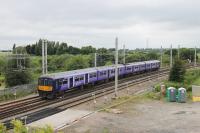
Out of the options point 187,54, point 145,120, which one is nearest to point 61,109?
point 145,120

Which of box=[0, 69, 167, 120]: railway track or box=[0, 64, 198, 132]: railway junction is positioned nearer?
box=[0, 64, 198, 132]: railway junction

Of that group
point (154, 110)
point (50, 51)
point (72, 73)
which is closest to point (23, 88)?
point (72, 73)

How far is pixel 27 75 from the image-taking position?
47.9 meters

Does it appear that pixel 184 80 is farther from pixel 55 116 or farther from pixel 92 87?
pixel 55 116

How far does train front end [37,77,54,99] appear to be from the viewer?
34750 mm

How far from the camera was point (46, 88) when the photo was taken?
34.9m

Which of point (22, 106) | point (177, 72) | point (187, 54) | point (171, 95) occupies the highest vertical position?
point (187, 54)

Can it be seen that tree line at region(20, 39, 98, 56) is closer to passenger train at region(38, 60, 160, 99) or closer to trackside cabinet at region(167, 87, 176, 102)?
passenger train at region(38, 60, 160, 99)

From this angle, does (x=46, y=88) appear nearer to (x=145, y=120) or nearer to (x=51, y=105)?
(x=51, y=105)

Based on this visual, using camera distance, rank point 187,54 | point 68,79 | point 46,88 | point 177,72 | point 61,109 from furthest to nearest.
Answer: point 187,54 → point 177,72 → point 68,79 → point 46,88 → point 61,109

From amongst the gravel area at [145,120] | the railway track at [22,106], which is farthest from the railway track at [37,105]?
the gravel area at [145,120]

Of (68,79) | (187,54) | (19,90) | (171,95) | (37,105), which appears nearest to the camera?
(37,105)

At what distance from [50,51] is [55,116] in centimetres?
9758

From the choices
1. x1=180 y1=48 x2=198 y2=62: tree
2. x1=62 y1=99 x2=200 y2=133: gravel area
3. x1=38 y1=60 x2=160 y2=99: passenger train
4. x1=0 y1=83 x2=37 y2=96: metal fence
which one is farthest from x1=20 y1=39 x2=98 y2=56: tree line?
x1=62 y1=99 x2=200 y2=133: gravel area
